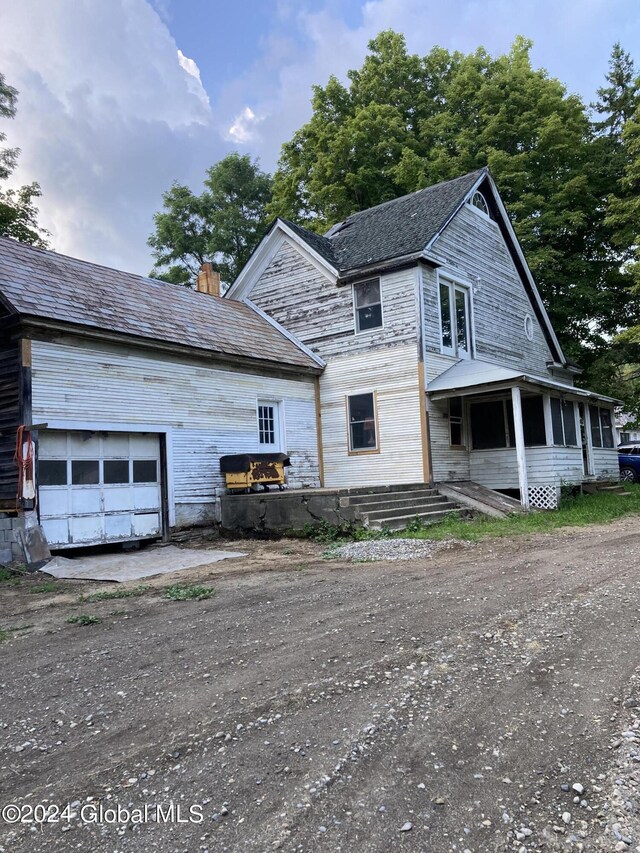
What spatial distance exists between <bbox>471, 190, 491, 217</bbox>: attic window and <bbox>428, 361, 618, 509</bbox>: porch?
5.80 m

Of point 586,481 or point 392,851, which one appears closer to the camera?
point 392,851

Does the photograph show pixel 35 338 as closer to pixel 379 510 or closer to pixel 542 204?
pixel 379 510

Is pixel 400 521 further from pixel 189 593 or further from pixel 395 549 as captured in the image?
pixel 189 593

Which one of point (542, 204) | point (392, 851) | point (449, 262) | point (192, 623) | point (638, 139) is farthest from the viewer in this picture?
point (542, 204)

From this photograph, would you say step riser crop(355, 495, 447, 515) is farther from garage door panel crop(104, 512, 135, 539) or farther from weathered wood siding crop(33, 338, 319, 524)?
garage door panel crop(104, 512, 135, 539)

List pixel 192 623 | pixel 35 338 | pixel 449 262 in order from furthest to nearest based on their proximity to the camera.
→ pixel 449 262
pixel 35 338
pixel 192 623

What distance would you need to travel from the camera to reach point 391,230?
57.8 feet

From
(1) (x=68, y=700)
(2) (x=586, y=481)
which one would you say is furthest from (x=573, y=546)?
(2) (x=586, y=481)

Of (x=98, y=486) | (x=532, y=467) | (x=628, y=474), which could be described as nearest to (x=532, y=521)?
(x=532, y=467)

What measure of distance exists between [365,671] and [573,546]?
6.24m

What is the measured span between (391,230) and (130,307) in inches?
329

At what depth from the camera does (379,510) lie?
40.3 ft

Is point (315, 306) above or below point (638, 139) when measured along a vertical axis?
below

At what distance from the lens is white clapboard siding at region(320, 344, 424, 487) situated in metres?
15.3
